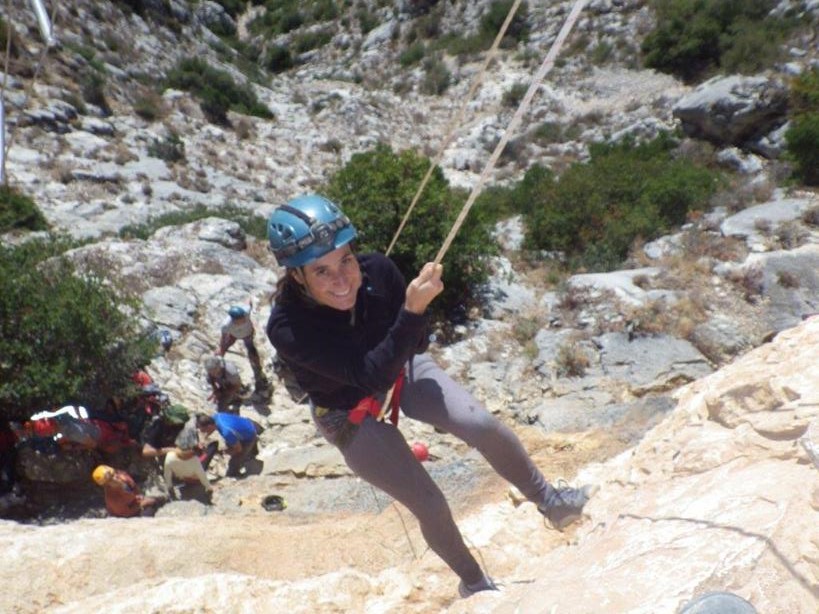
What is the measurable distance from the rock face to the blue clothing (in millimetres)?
2089

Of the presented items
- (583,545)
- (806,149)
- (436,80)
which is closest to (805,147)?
(806,149)

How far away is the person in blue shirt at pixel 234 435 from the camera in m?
7.04

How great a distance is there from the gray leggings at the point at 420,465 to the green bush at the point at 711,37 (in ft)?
78.0

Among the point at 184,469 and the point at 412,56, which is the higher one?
the point at 412,56

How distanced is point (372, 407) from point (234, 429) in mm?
4720

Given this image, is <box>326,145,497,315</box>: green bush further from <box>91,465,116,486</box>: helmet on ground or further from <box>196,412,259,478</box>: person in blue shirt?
<box>91,465,116,486</box>: helmet on ground

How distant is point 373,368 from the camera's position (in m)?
2.41

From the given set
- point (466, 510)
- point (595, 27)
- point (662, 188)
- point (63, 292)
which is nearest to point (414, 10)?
point (595, 27)

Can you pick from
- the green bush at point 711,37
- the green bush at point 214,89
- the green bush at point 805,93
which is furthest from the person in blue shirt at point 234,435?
the green bush at point 711,37

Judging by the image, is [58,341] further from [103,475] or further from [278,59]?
[278,59]

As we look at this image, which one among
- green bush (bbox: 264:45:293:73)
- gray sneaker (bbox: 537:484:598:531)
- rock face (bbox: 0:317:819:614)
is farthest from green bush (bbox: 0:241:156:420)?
green bush (bbox: 264:45:293:73)

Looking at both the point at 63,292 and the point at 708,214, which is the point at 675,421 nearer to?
the point at 63,292

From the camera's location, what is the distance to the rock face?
1.75 meters

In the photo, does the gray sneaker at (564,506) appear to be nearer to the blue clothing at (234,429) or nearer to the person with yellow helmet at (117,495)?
the person with yellow helmet at (117,495)
